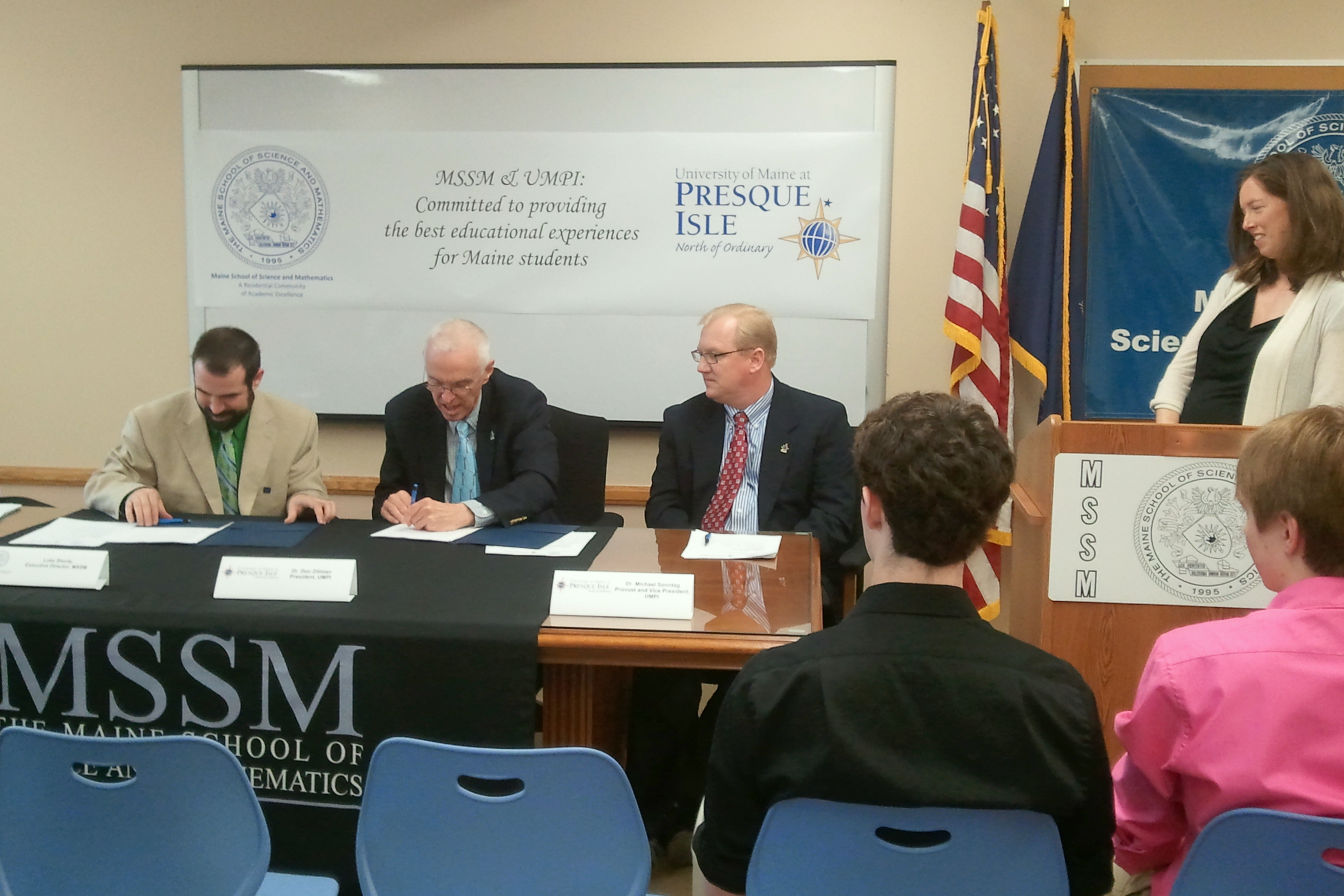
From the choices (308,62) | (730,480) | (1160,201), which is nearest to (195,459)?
(730,480)

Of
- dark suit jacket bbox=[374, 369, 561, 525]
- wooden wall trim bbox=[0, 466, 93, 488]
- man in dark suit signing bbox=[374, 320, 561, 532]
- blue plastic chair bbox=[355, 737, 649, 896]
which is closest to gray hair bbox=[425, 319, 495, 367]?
man in dark suit signing bbox=[374, 320, 561, 532]

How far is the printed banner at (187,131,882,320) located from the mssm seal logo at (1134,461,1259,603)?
1749 millimetres

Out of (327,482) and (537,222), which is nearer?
(537,222)

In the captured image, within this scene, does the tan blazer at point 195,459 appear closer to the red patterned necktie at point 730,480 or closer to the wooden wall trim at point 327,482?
the wooden wall trim at point 327,482

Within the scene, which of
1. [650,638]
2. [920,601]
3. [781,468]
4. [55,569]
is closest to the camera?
[920,601]

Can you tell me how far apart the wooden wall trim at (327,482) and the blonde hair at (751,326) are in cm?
107

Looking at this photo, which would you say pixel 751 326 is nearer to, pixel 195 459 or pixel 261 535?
pixel 261 535

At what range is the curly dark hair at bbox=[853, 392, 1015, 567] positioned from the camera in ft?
3.81

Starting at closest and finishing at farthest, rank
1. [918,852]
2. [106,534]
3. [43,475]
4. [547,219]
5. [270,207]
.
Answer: [918,852], [106,534], [547,219], [270,207], [43,475]

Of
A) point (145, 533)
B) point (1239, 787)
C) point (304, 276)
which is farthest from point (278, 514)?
point (1239, 787)

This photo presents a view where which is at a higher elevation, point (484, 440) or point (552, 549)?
point (484, 440)

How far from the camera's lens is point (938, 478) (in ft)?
3.79

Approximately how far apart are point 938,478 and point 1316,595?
453 millimetres

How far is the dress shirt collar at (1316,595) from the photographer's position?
1.15 meters
